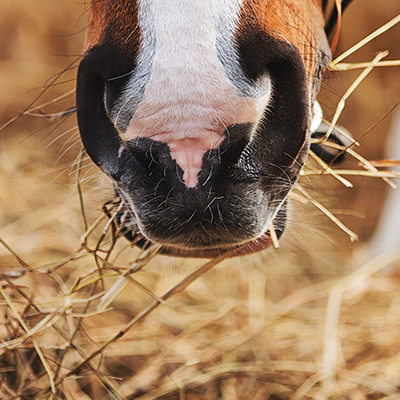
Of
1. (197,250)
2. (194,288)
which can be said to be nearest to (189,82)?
(197,250)

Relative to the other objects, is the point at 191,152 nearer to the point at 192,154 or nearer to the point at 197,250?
the point at 192,154

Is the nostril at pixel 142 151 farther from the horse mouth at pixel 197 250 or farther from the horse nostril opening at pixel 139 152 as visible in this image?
the horse mouth at pixel 197 250

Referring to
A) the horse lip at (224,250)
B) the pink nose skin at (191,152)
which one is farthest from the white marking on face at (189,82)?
the horse lip at (224,250)

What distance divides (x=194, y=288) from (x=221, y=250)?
0.76 meters

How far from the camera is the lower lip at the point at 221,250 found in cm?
93

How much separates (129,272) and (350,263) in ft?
3.74

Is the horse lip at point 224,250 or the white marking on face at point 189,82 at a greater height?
the white marking on face at point 189,82

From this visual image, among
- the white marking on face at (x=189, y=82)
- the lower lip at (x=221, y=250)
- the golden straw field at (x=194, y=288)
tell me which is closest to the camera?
the white marking on face at (x=189, y=82)

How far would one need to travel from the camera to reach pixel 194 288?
5.69 ft

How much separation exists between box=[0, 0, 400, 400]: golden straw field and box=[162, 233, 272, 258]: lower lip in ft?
0.25

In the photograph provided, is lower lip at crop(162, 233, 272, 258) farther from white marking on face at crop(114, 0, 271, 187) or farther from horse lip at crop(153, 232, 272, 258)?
white marking on face at crop(114, 0, 271, 187)

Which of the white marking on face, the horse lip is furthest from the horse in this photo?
the horse lip

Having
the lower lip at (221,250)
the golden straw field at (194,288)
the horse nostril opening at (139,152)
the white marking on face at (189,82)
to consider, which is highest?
the white marking on face at (189,82)

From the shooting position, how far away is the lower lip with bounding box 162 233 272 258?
3.07 ft
